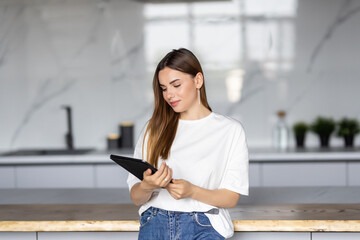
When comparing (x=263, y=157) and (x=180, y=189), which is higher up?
(x=180, y=189)

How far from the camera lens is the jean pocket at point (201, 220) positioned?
1379mm

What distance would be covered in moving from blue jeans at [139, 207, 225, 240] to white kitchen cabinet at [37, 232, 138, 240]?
0.83ft

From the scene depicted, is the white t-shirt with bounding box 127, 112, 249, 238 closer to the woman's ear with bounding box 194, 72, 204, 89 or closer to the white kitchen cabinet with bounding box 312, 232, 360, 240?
the woman's ear with bounding box 194, 72, 204, 89

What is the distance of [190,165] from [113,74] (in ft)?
7.57

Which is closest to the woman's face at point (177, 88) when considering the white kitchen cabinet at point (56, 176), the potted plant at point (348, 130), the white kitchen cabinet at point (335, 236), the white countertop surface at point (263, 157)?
the white kitchen cabinet at point (335, 236)

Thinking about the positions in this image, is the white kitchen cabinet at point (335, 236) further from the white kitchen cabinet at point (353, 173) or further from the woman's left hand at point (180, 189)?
the white kitchen cabinet at point (353, 173)

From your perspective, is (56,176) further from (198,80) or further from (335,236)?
(335,236)

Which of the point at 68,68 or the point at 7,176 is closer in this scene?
the point at 7,176

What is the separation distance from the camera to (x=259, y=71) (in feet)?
11.4

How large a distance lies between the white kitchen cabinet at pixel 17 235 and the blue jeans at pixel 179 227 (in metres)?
0.52

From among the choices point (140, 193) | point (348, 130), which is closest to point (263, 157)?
point (348, 130)

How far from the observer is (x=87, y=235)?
166 cm

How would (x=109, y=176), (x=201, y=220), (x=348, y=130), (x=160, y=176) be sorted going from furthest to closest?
1. (x=348, y=130)
2. (x=109, y=176)
3. (x=201, y=220)
4. (x=160, y=176)

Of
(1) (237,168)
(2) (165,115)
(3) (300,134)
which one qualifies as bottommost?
(3) (300,134)
